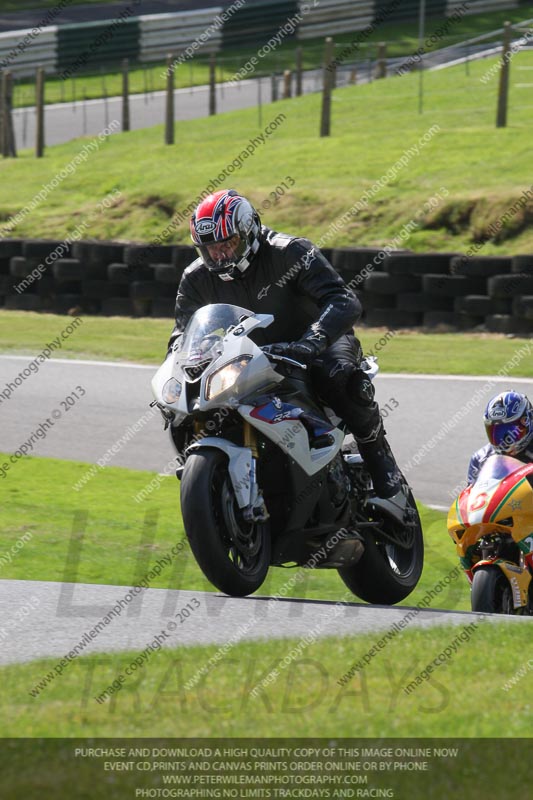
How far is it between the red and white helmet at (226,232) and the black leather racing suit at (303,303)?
0.29 feet

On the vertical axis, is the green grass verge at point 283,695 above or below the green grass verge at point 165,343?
above

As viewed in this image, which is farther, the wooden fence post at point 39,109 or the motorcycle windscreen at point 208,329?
the wooden fence post at point 39,109

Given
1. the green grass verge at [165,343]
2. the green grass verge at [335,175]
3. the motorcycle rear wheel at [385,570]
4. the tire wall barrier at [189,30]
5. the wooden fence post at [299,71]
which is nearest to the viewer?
the motorcycle rear wheel at [385,570]

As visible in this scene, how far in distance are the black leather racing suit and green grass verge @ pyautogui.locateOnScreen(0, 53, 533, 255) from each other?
925 cm

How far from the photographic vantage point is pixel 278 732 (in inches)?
151

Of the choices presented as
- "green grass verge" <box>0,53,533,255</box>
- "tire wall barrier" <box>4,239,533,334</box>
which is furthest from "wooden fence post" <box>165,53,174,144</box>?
"tire wall barrier" <box>4,239,533,334</box>

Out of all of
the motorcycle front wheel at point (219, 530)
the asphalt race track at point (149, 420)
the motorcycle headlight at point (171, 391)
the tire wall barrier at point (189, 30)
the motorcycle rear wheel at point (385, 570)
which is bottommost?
the tire wall barrier at point (189, 30)

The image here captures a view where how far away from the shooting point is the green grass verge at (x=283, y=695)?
3.89m

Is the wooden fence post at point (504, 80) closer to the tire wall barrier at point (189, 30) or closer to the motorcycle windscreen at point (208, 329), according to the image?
the motorcycle windscreen at point (208, 329)

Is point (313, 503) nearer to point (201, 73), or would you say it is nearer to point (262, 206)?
point (262, 206)

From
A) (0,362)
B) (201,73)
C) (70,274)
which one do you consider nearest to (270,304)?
(0,362)

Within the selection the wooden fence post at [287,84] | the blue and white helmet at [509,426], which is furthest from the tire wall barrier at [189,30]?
the blue and white helmet at [509,426]

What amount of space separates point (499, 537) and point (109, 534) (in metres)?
2.60

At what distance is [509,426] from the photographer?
22.0ft
